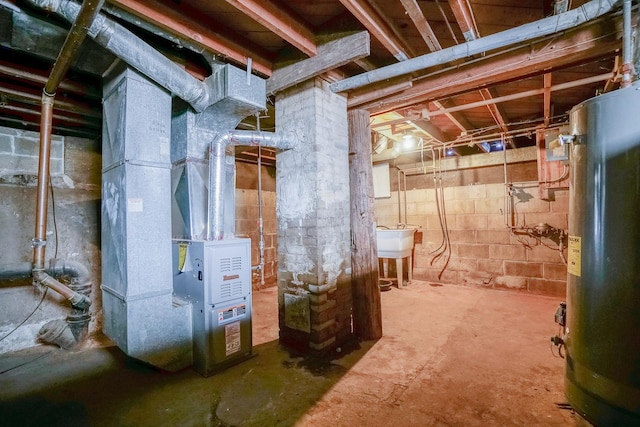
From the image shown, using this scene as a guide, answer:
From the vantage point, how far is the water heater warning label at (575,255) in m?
1.34

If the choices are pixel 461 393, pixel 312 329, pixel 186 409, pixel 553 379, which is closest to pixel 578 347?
pixel 461 393

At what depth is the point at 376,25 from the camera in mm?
2018

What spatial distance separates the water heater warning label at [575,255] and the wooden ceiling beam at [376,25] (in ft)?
5.77

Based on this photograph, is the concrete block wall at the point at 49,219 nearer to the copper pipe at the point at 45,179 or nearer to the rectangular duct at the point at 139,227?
the copper pipe at the point at 45,179

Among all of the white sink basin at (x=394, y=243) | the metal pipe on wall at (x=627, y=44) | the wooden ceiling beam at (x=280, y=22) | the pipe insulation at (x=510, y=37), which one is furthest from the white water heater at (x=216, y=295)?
the white sink basin at (x=394, y=243)

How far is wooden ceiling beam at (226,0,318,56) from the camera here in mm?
1784

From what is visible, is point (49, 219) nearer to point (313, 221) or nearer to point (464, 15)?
point (313, 221)

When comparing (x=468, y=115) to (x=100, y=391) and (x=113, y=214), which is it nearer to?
(x=113, y=214)

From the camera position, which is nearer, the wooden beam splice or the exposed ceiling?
the exposed ceiling

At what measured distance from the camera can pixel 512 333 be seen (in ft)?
9.61

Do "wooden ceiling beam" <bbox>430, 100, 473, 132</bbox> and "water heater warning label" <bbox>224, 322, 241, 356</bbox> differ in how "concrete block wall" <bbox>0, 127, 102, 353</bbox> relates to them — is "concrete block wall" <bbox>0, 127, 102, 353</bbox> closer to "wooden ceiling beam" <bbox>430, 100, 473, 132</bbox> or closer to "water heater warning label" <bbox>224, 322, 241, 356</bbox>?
"water heater warning label" <bbox>224, 322, 241, 356</bbox>

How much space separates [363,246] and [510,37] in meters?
1.97

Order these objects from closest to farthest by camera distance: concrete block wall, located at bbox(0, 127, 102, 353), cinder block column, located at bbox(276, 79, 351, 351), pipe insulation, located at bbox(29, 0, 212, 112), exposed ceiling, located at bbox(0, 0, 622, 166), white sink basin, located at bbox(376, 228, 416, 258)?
1. pipe insulation, located at bbox(29, 0, 212, 112)
2. exposed ceiling, located at bbox(0, 0, 622, 166)
3. cinder block column, located at bbox(276, 79, 351, 351)
4. concrete block wall, located at bbox(0, 127, 102, 353)
5. white sink basin, located at bbox(376, 228, 416, 258)

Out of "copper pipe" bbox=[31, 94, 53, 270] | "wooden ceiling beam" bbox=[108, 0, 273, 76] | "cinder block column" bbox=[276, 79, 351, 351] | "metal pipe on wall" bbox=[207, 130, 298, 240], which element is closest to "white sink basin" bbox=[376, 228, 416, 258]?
"cinder block column" bbox=[276, 79, 351, 351]
